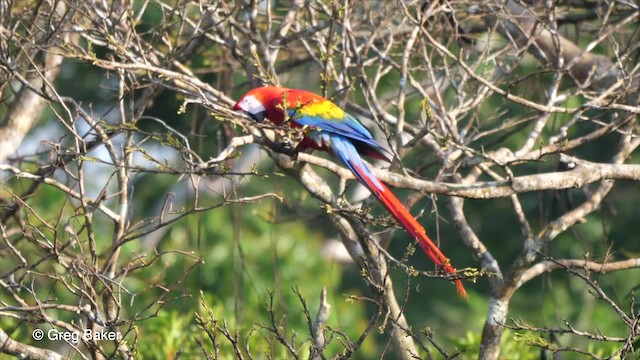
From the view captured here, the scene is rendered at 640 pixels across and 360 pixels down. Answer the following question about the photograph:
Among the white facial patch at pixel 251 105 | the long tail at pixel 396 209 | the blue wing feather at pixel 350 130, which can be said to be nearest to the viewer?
the long tail at pixel 396 209

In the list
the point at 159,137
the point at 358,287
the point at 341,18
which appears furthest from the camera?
the point at 358,287

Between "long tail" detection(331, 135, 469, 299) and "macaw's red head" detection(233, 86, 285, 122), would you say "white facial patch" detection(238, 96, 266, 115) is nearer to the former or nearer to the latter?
"macaw's red head" detection(233, 86, 285, 122)

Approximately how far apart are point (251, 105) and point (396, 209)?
85 centimetres

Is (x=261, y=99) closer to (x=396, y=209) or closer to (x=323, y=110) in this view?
(x=323, y=110)

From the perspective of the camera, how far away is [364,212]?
12.0 feet

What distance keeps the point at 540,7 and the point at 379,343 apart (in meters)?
8.24

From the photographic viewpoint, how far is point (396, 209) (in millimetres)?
3912

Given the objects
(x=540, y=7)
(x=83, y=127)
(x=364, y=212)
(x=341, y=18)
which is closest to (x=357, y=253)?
(x=364, y=212)

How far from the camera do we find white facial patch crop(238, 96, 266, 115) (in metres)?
4.24

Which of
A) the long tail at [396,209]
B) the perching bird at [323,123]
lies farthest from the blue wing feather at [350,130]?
the long tail at [396,209]

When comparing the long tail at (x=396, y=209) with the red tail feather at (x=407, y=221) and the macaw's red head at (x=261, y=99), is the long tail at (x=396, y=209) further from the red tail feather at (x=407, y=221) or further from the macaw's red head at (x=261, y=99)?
the macaw's red head at (x=261, y=99)

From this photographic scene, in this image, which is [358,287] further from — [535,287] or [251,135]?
[251,135]

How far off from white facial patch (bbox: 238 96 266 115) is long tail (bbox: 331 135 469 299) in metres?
0.42

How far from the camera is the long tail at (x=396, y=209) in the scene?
3717mm
